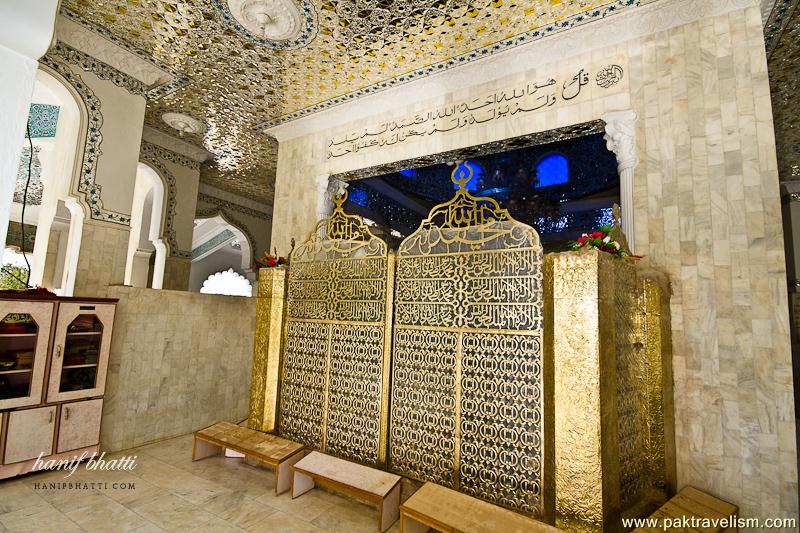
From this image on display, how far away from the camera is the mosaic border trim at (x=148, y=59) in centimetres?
346

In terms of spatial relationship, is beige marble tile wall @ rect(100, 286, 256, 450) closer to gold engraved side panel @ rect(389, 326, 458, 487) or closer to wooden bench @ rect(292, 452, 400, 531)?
wooden bench @ rect(292, 452, 400, 531)

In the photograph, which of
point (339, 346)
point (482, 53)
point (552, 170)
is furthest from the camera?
point (552, 170)

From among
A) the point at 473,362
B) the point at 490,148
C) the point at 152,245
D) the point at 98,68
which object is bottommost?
the point at 473,362

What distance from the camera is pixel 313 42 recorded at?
143 inches

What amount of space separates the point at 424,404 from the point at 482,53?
10.2 feet

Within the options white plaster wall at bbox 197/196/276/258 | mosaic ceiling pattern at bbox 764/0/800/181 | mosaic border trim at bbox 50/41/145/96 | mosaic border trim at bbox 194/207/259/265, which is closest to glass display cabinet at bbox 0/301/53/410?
mosaic border trim at bbox 50/41/145/96

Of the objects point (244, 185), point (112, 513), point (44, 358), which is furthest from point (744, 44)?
point (244, 185)

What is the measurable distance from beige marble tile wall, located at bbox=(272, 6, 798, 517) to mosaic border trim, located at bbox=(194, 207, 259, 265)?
6974mm

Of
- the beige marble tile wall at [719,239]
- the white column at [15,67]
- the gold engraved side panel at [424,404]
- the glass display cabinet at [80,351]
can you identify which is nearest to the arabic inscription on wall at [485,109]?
the beige marble tile wall at [719,239]

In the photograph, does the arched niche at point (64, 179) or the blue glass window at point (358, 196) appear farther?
the blue glass window at point (358, 196)

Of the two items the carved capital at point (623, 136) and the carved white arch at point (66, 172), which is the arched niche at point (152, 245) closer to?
the carved white arch at point (66, 172)

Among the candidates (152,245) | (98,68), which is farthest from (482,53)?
(152,245)

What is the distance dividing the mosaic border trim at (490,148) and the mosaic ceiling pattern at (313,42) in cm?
81

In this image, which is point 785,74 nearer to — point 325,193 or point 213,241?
point 325,193
